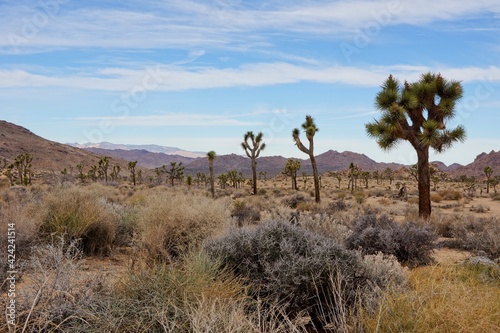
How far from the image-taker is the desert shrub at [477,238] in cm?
1099

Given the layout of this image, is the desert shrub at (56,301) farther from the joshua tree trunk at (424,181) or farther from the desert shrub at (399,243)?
the joshua tree trunk at (424,181)

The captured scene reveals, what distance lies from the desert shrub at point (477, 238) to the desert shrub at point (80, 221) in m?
9.61

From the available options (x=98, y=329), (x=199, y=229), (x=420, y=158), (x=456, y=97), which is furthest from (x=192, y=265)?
(x=456, y=97)

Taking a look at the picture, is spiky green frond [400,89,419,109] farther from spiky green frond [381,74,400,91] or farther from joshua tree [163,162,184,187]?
joshua tree [163,162,184,187]

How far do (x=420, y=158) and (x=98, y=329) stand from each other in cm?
1628

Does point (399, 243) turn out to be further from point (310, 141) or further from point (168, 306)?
point (310, 141)

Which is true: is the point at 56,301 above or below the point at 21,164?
below

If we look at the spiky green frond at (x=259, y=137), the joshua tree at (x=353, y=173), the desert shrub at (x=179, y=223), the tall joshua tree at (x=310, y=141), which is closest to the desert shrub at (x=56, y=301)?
the desert shrub at (x=179, y=223)

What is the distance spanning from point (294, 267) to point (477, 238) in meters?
8.95

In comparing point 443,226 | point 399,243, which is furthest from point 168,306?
point 443,226

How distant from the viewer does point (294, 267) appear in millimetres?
5645

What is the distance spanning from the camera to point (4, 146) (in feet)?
412

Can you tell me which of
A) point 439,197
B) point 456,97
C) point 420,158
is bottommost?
point 439,197

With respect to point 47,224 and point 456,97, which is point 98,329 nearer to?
point 47,224
